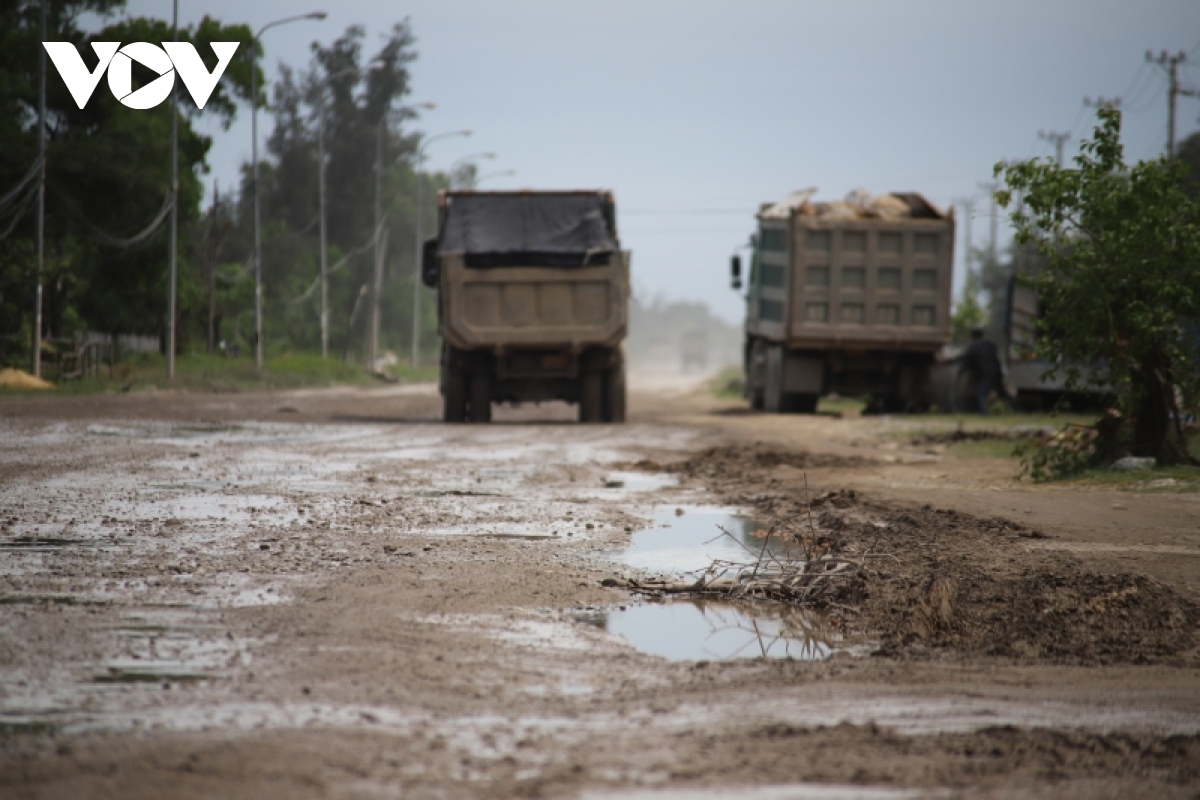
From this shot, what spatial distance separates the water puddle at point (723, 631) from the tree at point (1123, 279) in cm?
613

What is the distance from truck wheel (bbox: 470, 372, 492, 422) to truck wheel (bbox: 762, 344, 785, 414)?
6.10 meters

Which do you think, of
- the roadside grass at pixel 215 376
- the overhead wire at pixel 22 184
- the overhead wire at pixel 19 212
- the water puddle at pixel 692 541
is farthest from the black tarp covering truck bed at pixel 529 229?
the overhead wire at pixel 19 212

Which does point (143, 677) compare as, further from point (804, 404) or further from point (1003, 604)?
point (804, 404)

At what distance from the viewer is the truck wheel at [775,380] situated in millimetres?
→ 24266

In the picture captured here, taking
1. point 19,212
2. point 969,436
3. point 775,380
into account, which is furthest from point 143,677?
point 19,212

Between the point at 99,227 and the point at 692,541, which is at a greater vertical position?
the point at 99,227

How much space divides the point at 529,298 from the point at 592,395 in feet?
6.50

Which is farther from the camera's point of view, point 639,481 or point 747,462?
point 747,462

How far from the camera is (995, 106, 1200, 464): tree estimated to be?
11.0 meters

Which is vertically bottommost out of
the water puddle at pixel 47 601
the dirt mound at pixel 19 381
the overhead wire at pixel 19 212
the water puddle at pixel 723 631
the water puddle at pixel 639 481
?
the water puddle at pixel 723 631

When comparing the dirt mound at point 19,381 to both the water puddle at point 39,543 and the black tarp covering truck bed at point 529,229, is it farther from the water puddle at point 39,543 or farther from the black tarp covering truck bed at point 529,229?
the water puddle at point 39,543

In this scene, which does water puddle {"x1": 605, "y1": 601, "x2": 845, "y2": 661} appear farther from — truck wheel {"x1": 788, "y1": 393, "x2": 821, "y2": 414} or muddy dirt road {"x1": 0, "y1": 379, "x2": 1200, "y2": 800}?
truck wheel {"x1": 788, "y1": 393, "x2": 821, "y2": 414}

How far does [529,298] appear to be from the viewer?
1938 cm

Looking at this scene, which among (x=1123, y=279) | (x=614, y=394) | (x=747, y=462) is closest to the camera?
(x=1123, y=279)
